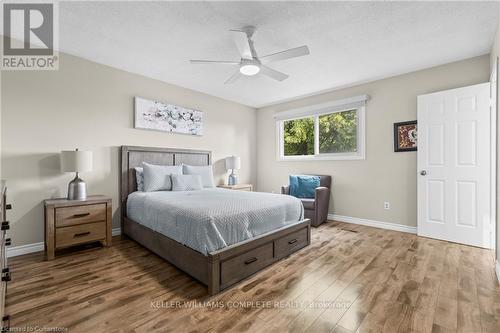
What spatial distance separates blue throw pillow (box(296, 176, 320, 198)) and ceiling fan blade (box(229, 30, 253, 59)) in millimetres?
2499

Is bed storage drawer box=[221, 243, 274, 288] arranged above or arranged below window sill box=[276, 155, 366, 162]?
below

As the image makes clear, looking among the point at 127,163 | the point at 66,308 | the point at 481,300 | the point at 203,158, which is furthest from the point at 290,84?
the point at 66,308

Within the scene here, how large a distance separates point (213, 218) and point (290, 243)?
111 cm

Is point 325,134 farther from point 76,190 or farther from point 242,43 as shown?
point 76,190

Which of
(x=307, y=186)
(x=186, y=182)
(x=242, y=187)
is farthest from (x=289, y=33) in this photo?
(x=242, y=187)

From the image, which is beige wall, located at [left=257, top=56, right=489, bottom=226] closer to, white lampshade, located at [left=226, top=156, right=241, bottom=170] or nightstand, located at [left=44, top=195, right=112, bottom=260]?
white lampshade, located at [left=226, top=156, right=241, bottom=170]

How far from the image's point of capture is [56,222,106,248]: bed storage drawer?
262 cm

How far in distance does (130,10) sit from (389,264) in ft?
11.5

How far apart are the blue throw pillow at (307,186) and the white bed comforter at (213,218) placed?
1.39m

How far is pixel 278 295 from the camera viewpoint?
1.88 meters

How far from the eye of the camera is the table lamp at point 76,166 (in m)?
2.73

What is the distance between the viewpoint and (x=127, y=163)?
138 inches

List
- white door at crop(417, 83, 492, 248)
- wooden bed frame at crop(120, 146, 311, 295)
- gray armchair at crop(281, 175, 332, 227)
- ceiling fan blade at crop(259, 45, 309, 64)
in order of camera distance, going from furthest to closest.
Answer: gray armchair at crop(281, 175, 332, 227) → white door at crop(417, 83, 492, 248) → ceiling fan blade at crop(259, 45, 309, 64) → wooden bed frame at crop(120, 146, 311, 295)

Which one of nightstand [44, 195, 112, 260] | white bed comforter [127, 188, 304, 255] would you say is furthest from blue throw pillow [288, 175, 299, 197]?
nightstand [44, 195, 112, 260]
